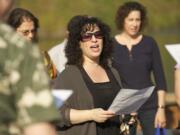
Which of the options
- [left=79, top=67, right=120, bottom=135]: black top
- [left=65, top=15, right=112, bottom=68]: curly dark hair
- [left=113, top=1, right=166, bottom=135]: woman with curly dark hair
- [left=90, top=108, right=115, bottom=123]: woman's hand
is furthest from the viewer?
[left=113, top=1, right=166, bottom=135]: woman with curly dark hair

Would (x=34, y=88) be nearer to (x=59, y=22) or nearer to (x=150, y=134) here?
(x=150, y=134)

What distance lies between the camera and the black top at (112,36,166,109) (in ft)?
18.4

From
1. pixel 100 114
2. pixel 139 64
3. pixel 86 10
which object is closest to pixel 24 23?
pixel 100 114

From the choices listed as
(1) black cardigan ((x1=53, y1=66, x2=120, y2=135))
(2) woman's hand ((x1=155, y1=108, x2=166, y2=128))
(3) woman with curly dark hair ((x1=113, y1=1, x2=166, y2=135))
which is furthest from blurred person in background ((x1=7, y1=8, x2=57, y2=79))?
(2) woman's hand ((x1=155, y1=108, x2=166, y2=128))

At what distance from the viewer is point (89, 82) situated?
4.18 meters

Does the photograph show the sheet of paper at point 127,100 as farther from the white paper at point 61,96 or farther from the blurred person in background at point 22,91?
the blurred person in background at point 22,91

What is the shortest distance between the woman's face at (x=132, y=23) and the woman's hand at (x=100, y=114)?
71.8 inches

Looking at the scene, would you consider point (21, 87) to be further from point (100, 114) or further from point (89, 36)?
point (89, 36)

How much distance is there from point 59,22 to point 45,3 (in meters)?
2.46

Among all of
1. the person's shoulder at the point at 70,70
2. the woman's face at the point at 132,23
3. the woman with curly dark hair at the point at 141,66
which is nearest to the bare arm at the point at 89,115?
the person's shoulder at the point at 70,70

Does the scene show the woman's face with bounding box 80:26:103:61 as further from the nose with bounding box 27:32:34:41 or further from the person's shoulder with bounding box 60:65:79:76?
the nose with bounding box 27:32:34:41

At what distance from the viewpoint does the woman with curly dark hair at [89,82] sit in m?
4.10

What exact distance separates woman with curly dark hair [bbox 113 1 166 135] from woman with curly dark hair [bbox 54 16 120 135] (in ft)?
3.60

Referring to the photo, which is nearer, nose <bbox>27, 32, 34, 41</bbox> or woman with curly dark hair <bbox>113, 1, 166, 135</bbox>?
nose <bbox>27, 32, 34, 41</bbox>
